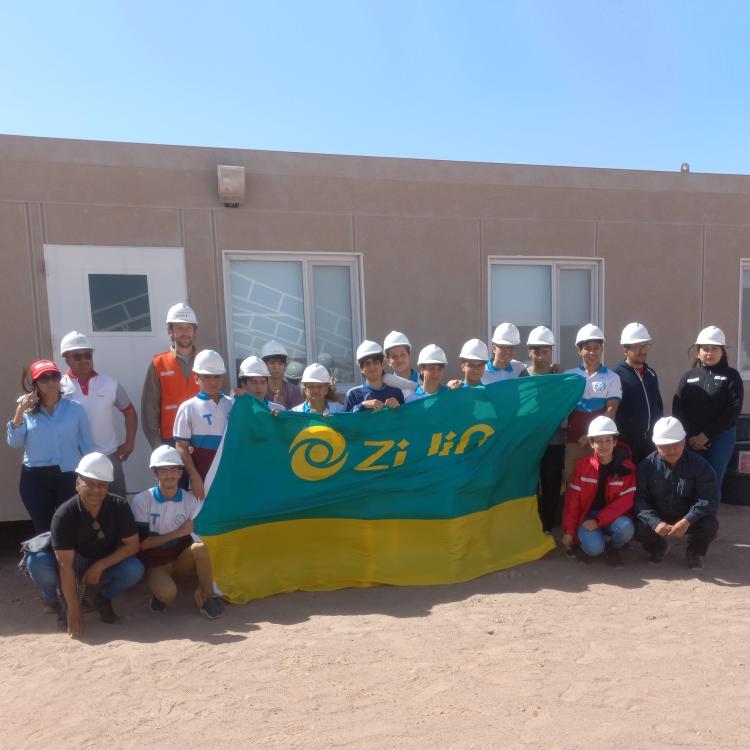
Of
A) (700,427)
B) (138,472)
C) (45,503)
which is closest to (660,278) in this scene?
(700,427)

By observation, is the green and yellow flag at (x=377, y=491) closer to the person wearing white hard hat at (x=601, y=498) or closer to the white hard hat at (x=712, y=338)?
the person wearing white hard hat at (x=601, y=498)

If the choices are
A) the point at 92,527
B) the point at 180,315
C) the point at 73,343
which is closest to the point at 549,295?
the point at 180,315

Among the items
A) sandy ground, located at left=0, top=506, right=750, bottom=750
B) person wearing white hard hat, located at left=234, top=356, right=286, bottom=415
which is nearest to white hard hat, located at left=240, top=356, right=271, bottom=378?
person wearing white hard hat, located at left=234, top=356, right=286, bottom=415

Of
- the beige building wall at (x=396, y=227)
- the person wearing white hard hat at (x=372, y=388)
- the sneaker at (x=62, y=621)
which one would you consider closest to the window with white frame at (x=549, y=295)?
the beige building wall at (x=396, y=227)

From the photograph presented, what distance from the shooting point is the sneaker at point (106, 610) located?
419 cm

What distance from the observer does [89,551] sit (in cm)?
411

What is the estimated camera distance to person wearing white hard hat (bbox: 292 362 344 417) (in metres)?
4.71

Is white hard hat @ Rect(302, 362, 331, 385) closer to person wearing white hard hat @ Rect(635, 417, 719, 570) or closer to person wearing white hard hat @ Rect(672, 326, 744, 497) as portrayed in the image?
person wearing white hard hat @ Rect(635, 417, 719, 570)

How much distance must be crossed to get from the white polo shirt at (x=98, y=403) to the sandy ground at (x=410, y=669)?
116 centimetres

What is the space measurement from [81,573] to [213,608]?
897 millimetres

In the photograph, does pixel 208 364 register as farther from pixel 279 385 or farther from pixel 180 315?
pixel 279 385

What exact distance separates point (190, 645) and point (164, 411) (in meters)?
1.85

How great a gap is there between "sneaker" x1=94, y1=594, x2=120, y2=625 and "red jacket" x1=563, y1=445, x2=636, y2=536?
340cm

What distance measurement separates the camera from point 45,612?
14.5 feet
